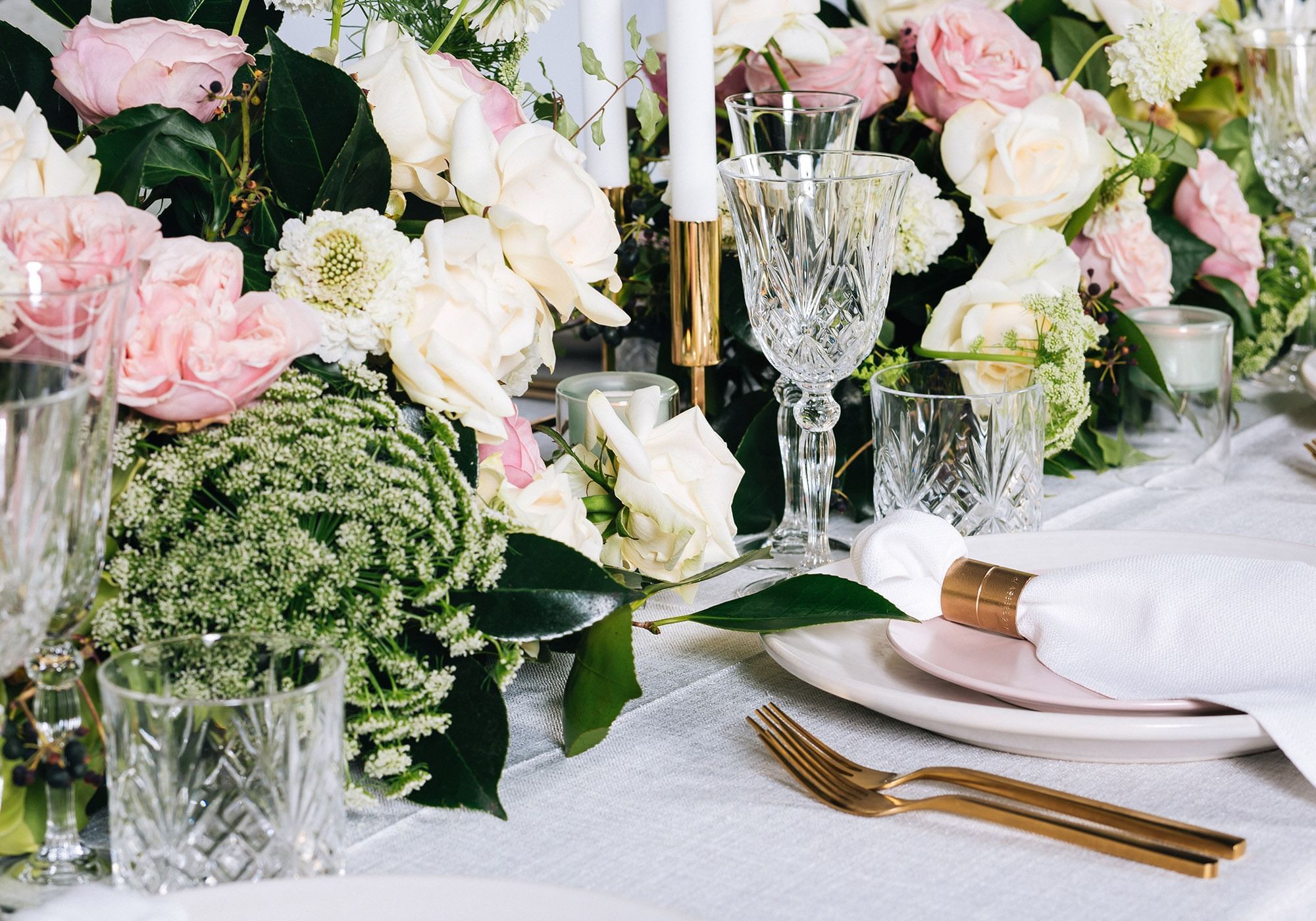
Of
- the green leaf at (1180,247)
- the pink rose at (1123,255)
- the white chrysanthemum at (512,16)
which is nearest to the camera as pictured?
the white chrysanthemum at (512,16)

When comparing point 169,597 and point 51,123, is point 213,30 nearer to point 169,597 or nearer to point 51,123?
point 51,123

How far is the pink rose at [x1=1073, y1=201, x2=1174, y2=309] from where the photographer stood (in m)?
1.35

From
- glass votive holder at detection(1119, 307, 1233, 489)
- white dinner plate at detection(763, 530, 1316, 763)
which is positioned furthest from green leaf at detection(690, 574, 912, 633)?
glass votive holder at detection(1119, 307, 1233, 489)

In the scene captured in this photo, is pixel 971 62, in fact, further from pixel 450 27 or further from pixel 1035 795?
pixel 1035 795

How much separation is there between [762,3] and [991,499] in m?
0.49

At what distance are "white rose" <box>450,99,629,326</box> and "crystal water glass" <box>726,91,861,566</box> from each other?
22cm

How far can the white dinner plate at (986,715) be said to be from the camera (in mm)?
702

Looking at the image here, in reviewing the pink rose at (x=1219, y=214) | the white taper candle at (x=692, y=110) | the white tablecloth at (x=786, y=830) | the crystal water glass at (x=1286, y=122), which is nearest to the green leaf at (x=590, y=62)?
the white taper candle at (x=692, y=110)

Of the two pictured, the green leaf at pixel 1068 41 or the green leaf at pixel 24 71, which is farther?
the green leaf at pixel 1068 41

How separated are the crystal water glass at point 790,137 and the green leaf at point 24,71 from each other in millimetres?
492

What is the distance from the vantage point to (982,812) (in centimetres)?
67

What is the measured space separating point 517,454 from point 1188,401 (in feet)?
2.32

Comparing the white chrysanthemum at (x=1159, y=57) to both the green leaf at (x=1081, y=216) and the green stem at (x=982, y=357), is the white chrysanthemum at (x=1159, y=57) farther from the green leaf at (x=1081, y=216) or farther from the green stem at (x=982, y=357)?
Answer: the green stem at (x=982, y=357)

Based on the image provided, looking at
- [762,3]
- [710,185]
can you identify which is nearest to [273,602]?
[710,185]
